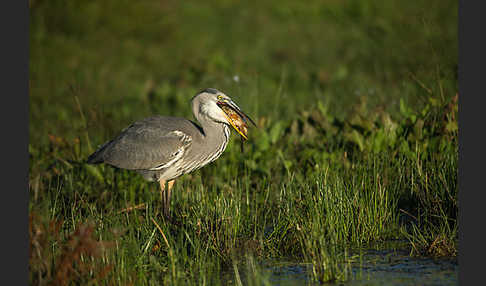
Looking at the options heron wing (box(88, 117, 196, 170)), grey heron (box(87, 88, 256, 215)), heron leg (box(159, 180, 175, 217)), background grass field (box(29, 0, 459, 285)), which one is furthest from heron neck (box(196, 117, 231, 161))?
heron leg (box(159, 180, 175, 217))

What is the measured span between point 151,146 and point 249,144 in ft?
5.26

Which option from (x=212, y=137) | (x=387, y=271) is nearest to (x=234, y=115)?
(x=212, y=137)

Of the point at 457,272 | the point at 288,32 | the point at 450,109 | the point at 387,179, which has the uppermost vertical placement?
the point at 288,32

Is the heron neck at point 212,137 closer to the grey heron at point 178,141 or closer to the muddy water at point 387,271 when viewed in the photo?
the grey heron at point 178,141

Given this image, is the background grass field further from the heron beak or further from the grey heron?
the heron beak

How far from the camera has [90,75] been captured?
38.1 ft

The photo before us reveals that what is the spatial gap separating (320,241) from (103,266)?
141 cm

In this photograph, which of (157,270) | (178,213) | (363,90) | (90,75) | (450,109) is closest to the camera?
(157,270)

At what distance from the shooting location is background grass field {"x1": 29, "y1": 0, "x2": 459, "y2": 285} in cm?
470

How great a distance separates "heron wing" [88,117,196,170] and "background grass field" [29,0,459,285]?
0.37 m

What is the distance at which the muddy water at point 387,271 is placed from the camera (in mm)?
4387

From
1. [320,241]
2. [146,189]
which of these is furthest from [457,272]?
[146,189]

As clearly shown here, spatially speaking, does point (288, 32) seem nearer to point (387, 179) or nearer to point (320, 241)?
point (387, 179)

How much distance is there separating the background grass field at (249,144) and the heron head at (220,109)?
55 cm
